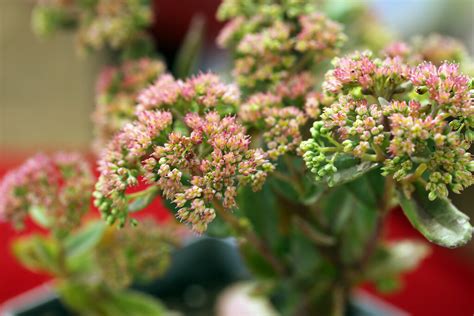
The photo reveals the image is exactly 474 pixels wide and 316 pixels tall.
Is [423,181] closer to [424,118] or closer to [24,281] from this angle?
[424,118]

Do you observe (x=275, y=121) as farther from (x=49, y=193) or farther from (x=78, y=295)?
(x=78, y=295)

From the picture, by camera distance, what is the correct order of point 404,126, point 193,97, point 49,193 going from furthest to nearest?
point 49,193, point 193,97, point 404,126

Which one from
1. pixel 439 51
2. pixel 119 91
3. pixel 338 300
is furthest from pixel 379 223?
pixel 119 91

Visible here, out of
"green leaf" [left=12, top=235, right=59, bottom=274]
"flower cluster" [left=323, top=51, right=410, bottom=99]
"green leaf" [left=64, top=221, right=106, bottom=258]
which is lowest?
"flower cluster" [left=323, top=51, right=410, bottom=99]

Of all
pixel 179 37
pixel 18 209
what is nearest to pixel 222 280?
pixel 18 209

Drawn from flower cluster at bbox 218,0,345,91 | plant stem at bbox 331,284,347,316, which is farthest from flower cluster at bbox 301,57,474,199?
plant stem at bbox 331,284,347,316

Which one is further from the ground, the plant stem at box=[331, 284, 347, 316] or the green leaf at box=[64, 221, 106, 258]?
the green leaf at box=[64, 221, 106, 258]

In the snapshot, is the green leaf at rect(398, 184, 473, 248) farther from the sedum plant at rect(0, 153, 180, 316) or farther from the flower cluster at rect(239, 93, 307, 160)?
the sedum plant at rect(0, 153, 180, 316)
